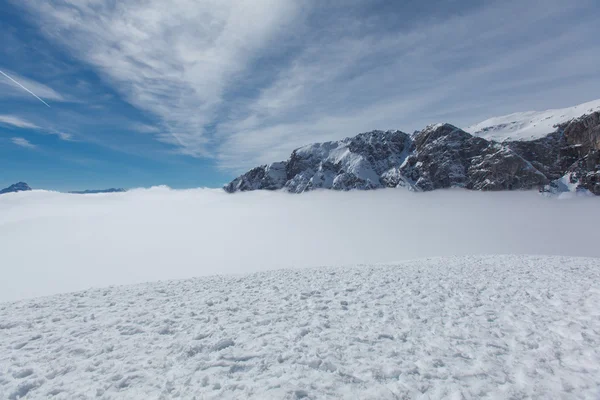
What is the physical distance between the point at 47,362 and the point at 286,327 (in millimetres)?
6454

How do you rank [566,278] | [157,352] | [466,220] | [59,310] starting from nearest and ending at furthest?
1. [157,352]
2. [59,310]
3. [566,278]
4. [466,220]

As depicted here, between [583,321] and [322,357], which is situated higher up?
[322,357]

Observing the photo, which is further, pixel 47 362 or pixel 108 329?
pixel 108 329

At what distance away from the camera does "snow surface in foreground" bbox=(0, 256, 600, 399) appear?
6164 millimetres

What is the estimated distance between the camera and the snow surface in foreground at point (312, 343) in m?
6.16

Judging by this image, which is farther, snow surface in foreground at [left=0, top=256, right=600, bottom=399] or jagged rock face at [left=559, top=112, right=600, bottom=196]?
jagged rock face at [left=559, top=112, right=600, bottom=196]

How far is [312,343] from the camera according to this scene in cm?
794

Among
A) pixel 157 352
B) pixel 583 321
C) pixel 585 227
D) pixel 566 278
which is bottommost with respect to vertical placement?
pixel 585 227

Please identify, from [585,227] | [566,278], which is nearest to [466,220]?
[585,227]

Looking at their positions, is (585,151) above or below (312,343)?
above

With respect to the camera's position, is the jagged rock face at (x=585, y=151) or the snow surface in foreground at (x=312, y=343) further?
the jagged rock face at (x=585, y=151)

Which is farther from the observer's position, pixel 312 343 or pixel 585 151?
pixel 585 151

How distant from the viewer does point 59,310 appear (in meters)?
11.2

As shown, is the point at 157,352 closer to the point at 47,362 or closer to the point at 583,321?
the point at 47,362
